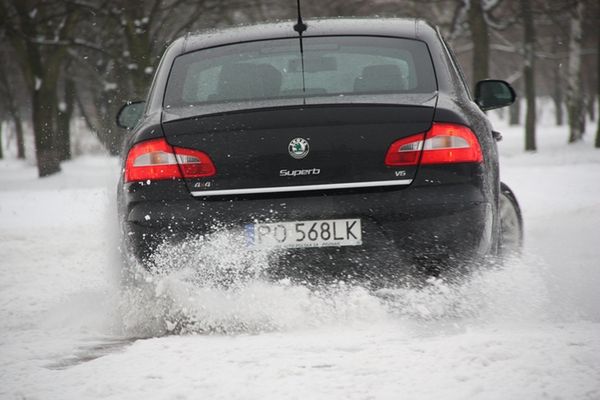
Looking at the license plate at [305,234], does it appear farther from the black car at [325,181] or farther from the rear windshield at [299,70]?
the rear windshield at [299,70]

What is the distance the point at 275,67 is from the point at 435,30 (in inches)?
41.2

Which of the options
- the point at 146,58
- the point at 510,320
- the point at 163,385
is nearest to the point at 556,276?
the point at 510,320

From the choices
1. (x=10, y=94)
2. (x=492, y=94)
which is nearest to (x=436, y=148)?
(x=492, y=94)

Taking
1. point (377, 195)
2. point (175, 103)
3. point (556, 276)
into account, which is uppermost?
point (175, 103)

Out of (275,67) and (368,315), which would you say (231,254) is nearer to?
(368,315)

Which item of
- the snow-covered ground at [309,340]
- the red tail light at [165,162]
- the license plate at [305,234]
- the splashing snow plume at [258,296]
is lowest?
the snow-covered ground at [309,340]

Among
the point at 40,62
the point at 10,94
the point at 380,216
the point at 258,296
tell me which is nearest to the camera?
the point at 380,216

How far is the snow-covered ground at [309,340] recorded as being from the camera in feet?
10.4

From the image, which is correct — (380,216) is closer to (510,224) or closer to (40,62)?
(510,224)

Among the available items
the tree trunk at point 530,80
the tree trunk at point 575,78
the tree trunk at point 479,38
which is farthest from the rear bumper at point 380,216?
the tree trunk at point 575,78

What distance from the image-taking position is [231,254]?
401 centimetres

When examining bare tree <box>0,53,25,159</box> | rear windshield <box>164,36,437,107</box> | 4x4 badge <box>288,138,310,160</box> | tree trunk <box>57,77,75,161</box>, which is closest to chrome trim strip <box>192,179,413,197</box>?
4x4 badge <box>288,138,310,160</box>

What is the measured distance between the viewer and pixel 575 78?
91.4 ft

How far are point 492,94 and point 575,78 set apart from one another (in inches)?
940
